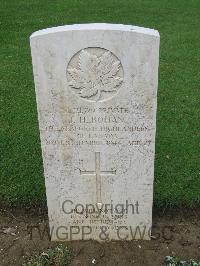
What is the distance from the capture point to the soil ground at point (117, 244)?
4.20 m

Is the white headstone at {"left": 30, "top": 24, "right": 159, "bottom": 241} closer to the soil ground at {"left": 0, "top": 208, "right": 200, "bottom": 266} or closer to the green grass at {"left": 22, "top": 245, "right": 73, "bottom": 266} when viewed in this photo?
the soil ground at {"left": 0, "top": 208, "right": 200, "bottom": 266}

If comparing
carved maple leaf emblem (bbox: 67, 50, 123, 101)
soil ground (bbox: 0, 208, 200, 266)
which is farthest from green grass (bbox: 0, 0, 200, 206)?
carved maple leaf emblem (bbox: 67, 50, 123, 101)

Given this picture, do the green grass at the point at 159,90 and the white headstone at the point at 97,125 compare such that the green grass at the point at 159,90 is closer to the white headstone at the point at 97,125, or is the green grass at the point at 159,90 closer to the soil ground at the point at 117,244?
the soil ground at the point at 117,244

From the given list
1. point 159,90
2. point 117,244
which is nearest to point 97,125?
point 117,244

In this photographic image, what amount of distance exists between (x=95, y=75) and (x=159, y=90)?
4.13 m

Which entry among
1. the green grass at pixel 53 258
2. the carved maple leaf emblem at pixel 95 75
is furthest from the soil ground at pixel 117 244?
the carved maple leaf emblem at pixel 95 75

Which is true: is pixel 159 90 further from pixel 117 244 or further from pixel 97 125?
pixel 97 125

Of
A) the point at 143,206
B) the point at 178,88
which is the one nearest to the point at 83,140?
the point at 143,206

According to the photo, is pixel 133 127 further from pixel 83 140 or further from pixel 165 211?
pixel 165 211

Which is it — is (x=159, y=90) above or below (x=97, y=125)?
below

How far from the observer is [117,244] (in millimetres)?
4375

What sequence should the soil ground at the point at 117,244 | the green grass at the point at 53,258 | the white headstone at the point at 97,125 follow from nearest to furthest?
the white headstone at the point at 97,125 < the green grass at the point at 53,258 < the soil ground at the point at 117,244

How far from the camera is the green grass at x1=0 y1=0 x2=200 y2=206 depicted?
16.7ft

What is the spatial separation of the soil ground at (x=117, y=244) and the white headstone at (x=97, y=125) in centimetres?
13
